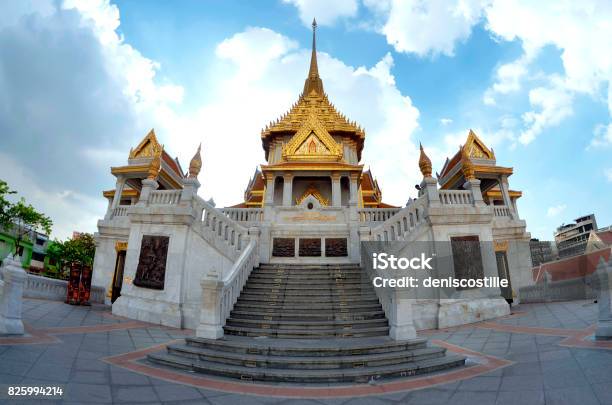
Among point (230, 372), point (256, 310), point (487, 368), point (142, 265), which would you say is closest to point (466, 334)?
point (487, 368)

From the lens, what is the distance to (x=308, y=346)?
6.61 m

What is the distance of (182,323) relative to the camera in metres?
10.6

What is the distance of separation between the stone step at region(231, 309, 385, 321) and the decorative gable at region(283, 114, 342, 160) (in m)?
15.7

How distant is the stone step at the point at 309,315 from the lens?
861cm

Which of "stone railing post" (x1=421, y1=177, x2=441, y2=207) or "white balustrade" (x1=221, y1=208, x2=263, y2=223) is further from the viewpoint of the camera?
"white balustrade" (x1=221, y1=208, x2=263, y2=223)

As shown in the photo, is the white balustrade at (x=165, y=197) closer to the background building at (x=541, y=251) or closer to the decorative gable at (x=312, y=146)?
the decorative gable at (x=312, y=146)

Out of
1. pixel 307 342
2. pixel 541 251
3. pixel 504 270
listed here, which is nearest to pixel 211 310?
pixel 307 342

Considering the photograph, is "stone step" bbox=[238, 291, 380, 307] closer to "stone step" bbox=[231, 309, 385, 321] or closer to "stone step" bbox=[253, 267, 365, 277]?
"stone step" bbox=[231, 309, 385, 321]

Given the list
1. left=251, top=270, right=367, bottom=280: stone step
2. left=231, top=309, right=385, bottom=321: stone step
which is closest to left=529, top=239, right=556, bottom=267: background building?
left=251, top=270, right=367, bottom=280: stone step

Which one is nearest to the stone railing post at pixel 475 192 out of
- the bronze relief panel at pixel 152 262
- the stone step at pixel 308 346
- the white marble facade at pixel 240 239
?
the white marble facade at pixel 240 239

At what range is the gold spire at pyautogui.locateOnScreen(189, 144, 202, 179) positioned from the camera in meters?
13.0

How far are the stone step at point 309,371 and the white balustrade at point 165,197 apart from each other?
746cm

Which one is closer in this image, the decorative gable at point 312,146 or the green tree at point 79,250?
the decorative gable at point 312,146

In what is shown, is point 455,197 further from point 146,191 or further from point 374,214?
point 146,191
